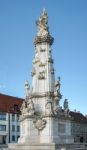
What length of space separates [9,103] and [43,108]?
44123 millimetres

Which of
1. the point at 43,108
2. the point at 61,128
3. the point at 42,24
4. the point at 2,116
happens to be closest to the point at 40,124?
the point at 43,108

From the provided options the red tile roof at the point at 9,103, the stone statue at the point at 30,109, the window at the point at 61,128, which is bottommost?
the window at the point at 61,128

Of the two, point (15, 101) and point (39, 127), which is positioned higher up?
point (15, 101)

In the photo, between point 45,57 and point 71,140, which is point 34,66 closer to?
point 45,57

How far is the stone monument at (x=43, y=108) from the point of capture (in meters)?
32.1

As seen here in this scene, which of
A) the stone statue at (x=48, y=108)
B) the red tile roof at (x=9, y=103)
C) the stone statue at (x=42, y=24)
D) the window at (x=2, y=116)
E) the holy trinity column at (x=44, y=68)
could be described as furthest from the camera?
the red tile roof at (x=9, y=103)

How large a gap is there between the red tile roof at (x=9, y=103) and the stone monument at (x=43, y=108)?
39318 mm

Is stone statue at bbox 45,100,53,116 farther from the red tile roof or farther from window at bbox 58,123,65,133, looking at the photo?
the red tile roof

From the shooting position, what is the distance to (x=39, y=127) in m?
32.4

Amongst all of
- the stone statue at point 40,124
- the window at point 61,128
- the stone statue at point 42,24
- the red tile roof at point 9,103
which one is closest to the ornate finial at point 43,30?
the stone statue at point 42,24

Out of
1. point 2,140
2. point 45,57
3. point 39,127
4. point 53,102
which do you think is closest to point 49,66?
point 45,57

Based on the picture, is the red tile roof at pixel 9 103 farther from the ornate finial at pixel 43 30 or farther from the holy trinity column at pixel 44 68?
the holy trinity column at pixel 44 68

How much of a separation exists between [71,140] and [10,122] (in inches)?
1627

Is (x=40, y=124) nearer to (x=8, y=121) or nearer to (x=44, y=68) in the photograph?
(x=44, y=68)
